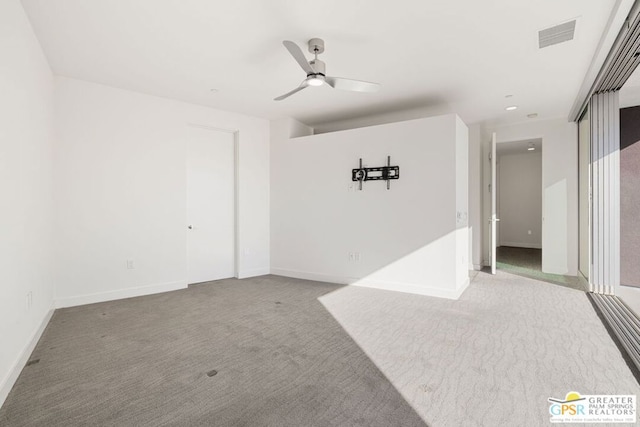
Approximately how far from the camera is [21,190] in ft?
8.14

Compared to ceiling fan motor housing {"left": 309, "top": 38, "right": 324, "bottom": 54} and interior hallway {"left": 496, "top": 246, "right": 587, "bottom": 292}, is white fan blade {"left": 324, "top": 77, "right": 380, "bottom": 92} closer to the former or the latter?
ceiling fan motor housing {"left": 309, "top": 38, "right": 324, "bottom": 54}

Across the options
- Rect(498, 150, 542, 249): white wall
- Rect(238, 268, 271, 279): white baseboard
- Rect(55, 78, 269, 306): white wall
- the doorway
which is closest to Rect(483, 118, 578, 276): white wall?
the doorway

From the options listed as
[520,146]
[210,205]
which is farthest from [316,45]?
[520,146]

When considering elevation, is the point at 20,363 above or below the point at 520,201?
below

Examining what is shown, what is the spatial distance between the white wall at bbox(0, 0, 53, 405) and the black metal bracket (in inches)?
151

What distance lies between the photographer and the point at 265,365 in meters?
2.37

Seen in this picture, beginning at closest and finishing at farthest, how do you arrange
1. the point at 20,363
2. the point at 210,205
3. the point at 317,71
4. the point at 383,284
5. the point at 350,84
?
the point at 20,363 < the point at 317,71 < the point at 350,84 < the point at 383,284 < the point at 210,205

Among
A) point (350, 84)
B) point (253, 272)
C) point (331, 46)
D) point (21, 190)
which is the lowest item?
point (253, 272)

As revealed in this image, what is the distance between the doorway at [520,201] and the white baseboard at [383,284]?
490 cm

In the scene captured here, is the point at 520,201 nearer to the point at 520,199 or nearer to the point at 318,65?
the point at 520,199

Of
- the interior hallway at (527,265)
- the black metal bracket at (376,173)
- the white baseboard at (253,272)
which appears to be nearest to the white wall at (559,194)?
the interior hallway at (527,265)

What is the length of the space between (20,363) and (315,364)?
2.26 meters

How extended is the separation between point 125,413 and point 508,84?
5.07m

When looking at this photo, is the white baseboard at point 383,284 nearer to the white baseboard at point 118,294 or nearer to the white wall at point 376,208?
the white wall at point 376,208
